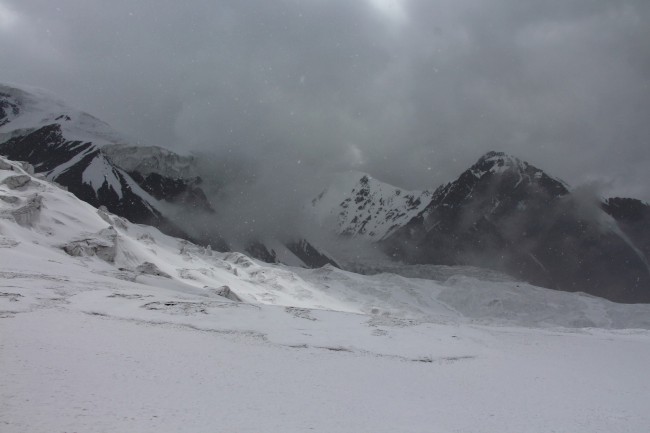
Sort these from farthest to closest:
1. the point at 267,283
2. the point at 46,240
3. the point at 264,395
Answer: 1. the point at 267,283
2. the point at 46,240
3. the point at 264,395

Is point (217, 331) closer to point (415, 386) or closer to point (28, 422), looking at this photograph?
point (415, 386)

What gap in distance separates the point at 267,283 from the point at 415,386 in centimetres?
8770

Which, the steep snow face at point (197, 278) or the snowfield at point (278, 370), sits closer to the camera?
the snowfield at point (278, 370)

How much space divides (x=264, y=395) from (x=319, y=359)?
504 cm

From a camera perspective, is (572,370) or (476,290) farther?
(476,290)

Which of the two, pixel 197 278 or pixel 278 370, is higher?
pixel 278 370

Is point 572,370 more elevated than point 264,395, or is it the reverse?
point 572,370

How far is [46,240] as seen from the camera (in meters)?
52.0

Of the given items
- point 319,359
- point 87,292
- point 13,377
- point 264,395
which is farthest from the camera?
point 87,292

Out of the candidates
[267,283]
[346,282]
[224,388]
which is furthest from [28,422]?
[346,282]

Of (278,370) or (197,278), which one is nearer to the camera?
(278,370)

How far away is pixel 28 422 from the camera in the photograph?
8297mm

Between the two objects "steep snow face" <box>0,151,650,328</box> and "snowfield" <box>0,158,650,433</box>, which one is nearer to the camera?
"snowfield" <box>0,158,650,433</box>

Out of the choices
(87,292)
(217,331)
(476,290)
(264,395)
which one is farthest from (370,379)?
(476,290)
